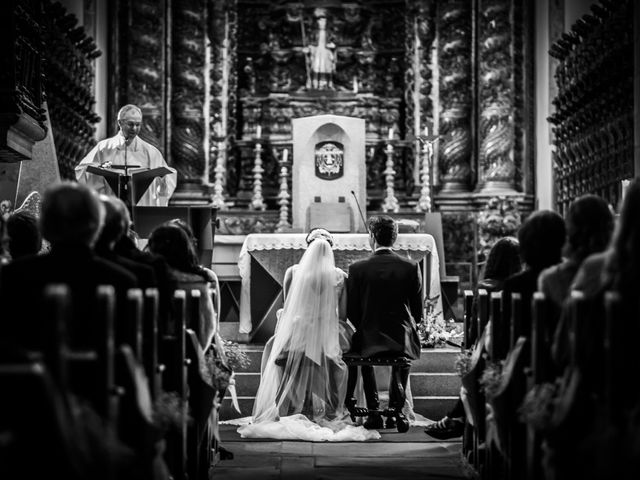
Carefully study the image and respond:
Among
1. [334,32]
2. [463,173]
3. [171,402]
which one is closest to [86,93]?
[334,32]

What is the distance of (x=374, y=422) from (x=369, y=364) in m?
0.46

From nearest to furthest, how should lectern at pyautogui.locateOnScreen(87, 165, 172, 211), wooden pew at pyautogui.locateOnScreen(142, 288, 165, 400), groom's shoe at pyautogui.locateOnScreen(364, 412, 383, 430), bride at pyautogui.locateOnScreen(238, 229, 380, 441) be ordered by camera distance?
wooden pew at pyautogui.locateOnScreen(142, 288, 165, 400)
groom's shoe at pyautogui.locateOnScreen(364, 412, 383, 430)
bride at pyautogui.locateOnScreen(238, 229, 380, 441)
lectern at pyautogui.locateOnScreen(87, 165, 172, 211)

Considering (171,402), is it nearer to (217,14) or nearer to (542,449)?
(542,449)

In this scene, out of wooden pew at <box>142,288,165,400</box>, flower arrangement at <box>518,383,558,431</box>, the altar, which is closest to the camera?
flower arrangement at <box>518,383,558,431</box>

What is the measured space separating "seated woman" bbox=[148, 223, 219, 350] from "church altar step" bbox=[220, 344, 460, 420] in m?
2.83

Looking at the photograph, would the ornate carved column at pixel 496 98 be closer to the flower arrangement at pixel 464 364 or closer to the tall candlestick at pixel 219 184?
the tall candlestick at pixel 219 184

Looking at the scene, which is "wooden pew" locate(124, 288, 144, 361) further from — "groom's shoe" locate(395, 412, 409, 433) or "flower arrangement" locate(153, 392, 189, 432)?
"groom's shoe" locate(395, 412, 409, 433)

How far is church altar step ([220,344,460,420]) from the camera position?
9023mm

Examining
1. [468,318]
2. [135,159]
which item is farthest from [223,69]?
[468,318]

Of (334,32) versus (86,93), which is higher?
(334,32)

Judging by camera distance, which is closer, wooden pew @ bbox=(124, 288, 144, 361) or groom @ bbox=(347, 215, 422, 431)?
wooden pew @ bbox=(124, 288, 144, 361)

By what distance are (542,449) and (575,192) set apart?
8.91m

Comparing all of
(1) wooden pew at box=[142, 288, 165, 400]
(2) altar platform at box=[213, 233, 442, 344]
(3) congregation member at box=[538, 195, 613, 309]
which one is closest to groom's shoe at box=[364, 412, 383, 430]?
(2) altar platform at box=[213, 233, 442, 344]

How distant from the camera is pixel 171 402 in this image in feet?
14.9
